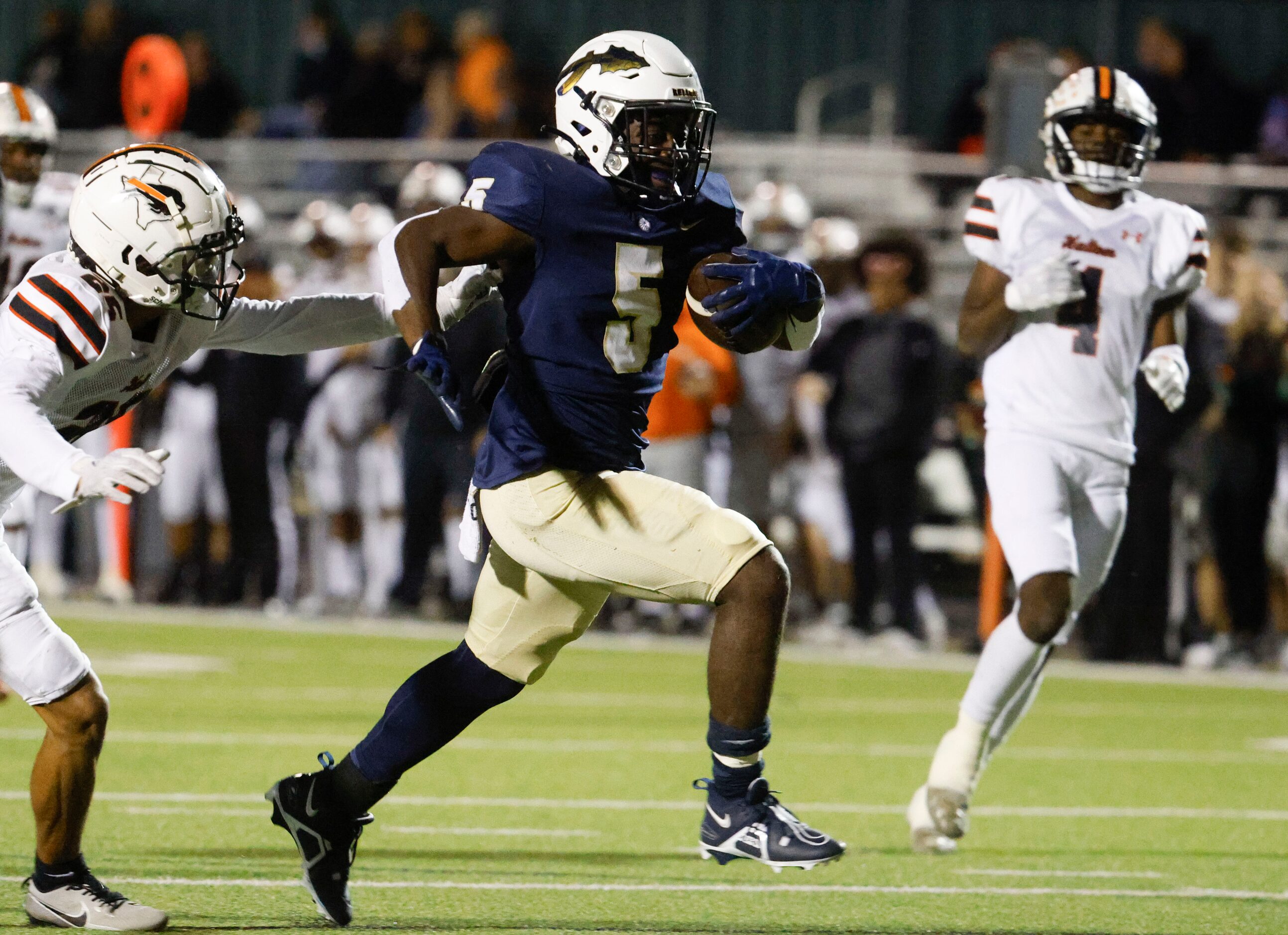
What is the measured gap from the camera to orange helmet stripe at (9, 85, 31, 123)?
7047 mm

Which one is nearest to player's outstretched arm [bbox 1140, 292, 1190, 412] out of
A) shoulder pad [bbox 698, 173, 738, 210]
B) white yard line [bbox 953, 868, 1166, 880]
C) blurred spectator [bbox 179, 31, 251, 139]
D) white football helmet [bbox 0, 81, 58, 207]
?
white yard line [bbox 953, 868, 1166, 880]

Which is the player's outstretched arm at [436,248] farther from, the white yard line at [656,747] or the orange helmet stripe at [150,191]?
the white yard line at [656,747]

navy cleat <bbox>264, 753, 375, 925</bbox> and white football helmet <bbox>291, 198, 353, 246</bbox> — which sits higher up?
navy cleat <bbox>264, 753, 375, 925</bbox>

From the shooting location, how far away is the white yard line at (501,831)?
566 centimetres

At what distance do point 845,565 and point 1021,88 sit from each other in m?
2.78

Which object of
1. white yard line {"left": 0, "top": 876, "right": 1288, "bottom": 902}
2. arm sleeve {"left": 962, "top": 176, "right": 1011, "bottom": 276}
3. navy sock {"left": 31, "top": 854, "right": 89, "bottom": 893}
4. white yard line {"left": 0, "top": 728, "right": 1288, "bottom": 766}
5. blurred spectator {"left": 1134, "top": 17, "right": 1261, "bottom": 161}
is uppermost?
arm sleeve {"left": 962, "top": 176, "right": 1011, "bottom": 276}

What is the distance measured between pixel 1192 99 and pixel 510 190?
9700 millimetres

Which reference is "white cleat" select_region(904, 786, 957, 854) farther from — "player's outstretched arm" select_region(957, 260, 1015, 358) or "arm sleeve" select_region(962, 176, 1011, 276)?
"arm sleeve" select_region(962, 176, 1011, 276)

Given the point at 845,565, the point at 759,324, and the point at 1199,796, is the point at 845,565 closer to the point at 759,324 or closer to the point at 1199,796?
the point at 1199,796

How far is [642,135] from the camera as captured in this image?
429 centimetres

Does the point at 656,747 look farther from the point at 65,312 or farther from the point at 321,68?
the point at 321,68

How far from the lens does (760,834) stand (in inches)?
161

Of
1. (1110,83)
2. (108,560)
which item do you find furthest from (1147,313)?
(108,560)

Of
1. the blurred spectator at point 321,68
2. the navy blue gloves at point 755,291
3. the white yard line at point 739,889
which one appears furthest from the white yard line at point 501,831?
the blurred spectator at point 321,68
